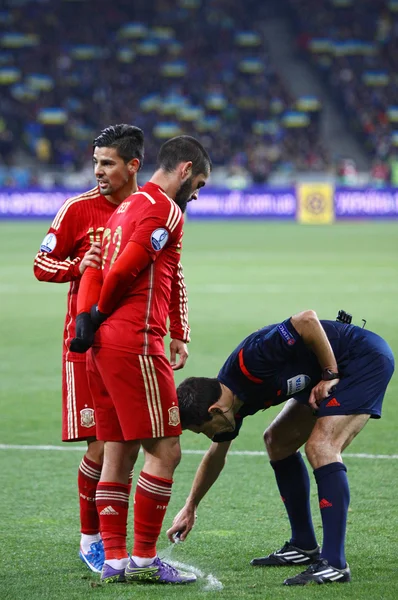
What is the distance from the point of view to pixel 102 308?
14.4ft

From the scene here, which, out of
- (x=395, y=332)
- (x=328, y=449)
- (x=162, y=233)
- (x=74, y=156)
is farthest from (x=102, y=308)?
(x=74, y=156)

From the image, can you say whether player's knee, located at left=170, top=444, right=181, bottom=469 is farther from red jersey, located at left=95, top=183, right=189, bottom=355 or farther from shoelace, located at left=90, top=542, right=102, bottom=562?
shoelace, located at left=90, top=542, right=102, bottom=562

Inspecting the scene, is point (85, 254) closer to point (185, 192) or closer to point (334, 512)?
point (185, 192)

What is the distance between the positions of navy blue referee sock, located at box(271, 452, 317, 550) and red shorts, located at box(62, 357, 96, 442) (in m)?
0.93

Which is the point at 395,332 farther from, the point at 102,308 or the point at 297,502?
the point at 102,308

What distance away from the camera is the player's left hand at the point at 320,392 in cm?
448

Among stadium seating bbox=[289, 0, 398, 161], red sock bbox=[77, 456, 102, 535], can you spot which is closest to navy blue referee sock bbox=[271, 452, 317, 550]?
red sock bbox=[77, 456, 102, 535]

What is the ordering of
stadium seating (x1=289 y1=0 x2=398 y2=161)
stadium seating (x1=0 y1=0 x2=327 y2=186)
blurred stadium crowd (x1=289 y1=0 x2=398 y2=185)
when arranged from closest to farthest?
stadium seating (x1=0 y1=0 x2=327 y2=186) → blurred stadium crowd (x1=289 y1=0 x2=398 y2=185) → stadium seating (x1=289 y1=0 x2=398 y2=161)

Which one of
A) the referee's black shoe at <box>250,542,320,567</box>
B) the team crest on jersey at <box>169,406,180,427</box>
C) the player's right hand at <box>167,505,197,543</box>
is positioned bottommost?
the referee's black shoe at <box>250,542,320,567</box>

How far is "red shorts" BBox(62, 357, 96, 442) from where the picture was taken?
4816mm

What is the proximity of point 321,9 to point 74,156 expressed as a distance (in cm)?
1581

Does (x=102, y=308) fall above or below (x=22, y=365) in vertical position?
above

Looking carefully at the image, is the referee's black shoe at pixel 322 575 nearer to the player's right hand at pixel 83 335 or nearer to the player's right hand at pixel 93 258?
the player's right hand at pixel 83 335

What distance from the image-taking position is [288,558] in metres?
4.86
